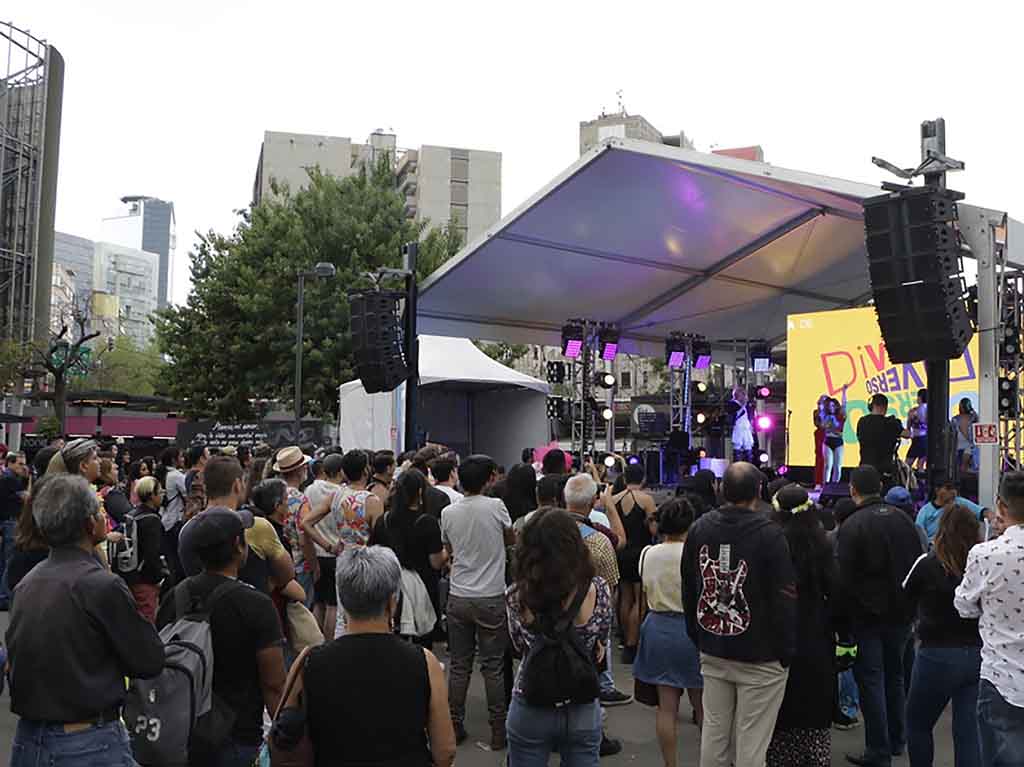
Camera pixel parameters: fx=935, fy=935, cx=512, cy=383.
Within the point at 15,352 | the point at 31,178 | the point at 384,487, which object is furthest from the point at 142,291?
the point at 384,487

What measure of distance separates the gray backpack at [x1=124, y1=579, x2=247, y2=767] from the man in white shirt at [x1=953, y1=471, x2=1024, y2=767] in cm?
284

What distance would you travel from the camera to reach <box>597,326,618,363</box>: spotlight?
58.3ft

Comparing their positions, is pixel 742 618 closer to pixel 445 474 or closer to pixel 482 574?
pixel 482 574

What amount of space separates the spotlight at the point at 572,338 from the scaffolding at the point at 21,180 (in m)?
23.2

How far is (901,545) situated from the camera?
17.2ft

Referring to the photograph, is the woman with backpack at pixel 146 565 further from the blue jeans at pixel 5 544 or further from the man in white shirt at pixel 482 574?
the blue jeans at pixel 5 544

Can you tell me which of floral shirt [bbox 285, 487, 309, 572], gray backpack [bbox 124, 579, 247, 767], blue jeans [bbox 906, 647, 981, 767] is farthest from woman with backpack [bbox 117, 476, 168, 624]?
blue jeans [bbox 906, 647, 981, 767]

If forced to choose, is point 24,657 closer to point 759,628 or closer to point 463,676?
point 759,628

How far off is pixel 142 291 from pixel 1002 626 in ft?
548

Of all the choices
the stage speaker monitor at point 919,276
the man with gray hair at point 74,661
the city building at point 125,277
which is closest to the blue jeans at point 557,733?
the man with gray hair at point 74,661

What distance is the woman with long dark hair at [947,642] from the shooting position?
4.24 meters

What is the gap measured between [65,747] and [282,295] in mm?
23997

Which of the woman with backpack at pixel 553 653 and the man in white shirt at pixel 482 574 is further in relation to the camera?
the man in white shirt at pixel 482 574

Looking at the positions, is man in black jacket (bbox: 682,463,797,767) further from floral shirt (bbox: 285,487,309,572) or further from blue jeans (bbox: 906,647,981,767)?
floral shirt (bbox: 285,487,309,572)
